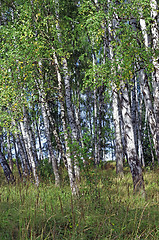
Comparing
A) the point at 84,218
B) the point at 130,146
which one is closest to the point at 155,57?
the point at 130,146

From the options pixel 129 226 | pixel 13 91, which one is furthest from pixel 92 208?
pixel 13 91

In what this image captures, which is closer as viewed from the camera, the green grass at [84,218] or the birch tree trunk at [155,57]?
the green grass at [84,218]

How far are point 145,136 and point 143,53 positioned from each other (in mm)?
14148

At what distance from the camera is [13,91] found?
795 cm

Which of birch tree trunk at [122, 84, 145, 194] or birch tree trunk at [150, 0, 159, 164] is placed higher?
birch tree trunk at [150, 0, 159, 164]

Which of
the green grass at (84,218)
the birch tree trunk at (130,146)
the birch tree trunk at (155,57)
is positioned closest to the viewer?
the green grass at (84,218)

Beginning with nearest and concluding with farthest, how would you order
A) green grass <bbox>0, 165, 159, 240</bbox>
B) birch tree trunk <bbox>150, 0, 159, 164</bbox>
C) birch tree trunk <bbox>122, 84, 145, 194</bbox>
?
green grass <bbox>0, 165, 159, 240</bbox> < birch tree trunk <bbox>150, 0, 159, 164</bbox> < birch tree trunk <bbox>122, 84, 145, 194</bbox>

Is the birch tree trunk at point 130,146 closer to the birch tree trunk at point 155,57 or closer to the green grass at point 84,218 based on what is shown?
the birch tree trunk at point 155,57

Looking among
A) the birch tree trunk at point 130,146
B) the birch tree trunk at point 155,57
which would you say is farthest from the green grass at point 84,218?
the birch tree trunk at point 155,57

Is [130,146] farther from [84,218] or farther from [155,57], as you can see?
[84,218]

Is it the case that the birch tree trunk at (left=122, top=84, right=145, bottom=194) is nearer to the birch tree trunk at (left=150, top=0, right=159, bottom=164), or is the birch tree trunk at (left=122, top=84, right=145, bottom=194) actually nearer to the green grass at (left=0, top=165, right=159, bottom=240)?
the birch tree trunk at (left=150, top=0, right=159, bottom=164)

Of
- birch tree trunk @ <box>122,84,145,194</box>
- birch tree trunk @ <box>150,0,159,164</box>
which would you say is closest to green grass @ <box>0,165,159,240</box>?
birch tree trunk @ <box>122,84,145,194</box>

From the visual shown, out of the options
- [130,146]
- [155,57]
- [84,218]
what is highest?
[155,57]

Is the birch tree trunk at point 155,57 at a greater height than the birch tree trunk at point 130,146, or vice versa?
the birch tree trunk at point 155,57
